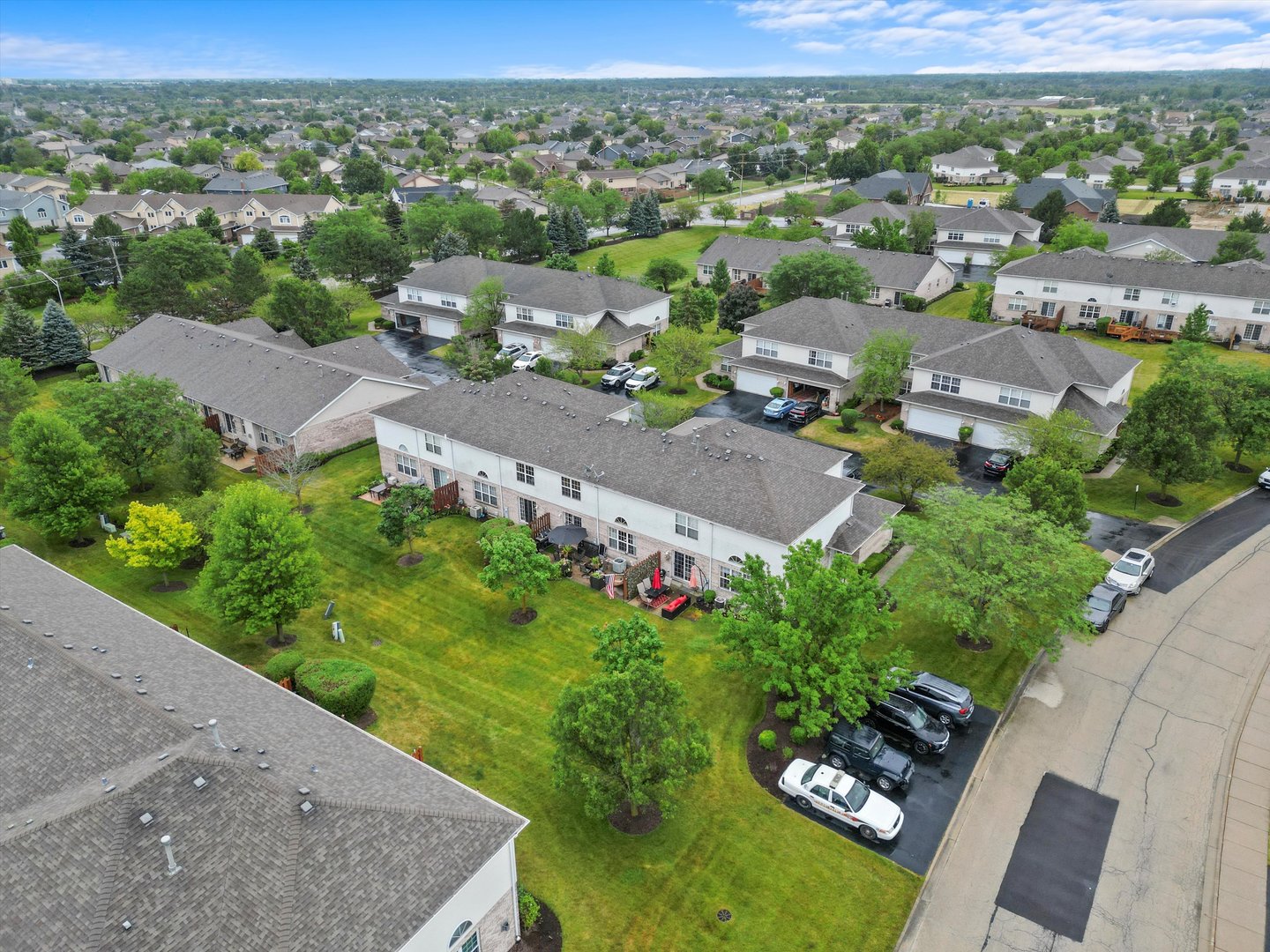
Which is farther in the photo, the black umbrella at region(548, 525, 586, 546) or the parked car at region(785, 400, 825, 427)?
the parked car at region(785, 400, 825, 427)

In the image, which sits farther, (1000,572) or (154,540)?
(154,540)

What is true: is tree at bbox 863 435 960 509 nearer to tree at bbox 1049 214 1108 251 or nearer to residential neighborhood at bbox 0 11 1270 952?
residential neighborhood at bbox 0 11 1270 952

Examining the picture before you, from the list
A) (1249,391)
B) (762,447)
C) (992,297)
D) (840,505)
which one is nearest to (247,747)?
(840,505)

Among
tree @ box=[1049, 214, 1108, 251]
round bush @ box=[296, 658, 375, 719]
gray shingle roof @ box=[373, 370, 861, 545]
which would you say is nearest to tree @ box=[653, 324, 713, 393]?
gray shingle roof @ box=[373, 370, 861, 545]

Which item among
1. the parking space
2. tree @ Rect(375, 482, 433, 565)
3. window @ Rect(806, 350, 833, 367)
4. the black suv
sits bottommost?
the parking space

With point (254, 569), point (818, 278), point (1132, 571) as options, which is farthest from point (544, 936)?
point (818, 278)

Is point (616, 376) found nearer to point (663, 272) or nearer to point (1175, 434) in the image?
point (663, 272)
